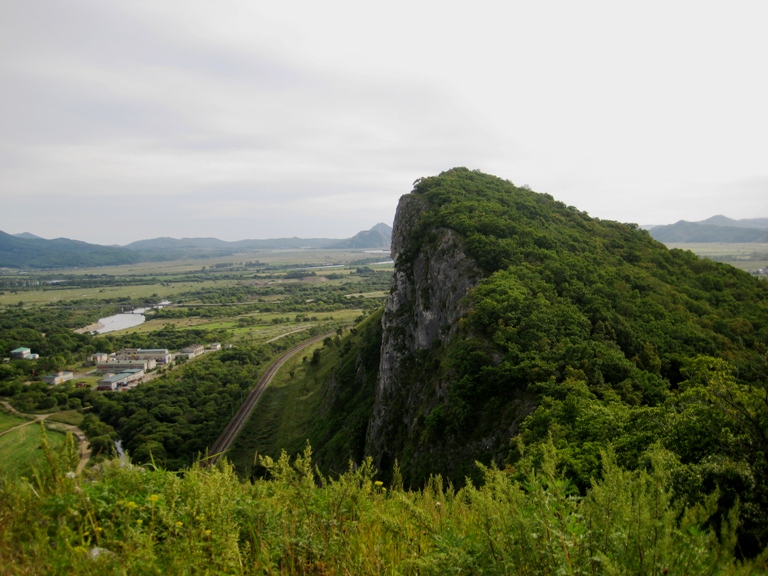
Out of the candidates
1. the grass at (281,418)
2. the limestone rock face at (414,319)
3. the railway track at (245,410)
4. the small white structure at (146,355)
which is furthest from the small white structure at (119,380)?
the limestone rock face at (414,319)

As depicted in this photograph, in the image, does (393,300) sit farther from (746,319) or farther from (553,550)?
(553,550)

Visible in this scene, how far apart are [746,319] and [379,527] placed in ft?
103

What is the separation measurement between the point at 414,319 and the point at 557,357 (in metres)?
20.6

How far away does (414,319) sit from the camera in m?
39.6

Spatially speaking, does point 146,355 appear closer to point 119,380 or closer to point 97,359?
point 97,359

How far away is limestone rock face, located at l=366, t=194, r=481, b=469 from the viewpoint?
29.7 meters

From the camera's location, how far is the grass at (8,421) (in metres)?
56.6

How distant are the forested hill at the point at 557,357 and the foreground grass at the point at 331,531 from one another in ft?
5.98

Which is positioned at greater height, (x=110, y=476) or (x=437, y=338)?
(x=110, y=476)

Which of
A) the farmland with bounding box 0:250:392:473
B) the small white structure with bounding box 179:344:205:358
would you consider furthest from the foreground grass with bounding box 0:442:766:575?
the small white structure with bounding box 179:344:205:358

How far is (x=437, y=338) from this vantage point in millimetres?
34125

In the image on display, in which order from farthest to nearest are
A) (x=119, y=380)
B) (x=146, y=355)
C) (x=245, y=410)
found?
1. (x=146, y=355)
2. (x=119, y=380)
3. (x=245, y=410)

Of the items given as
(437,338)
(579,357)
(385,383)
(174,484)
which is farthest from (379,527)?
(385,383)

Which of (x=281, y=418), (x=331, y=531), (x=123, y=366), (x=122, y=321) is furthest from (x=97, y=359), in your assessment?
(x=331, y=531)
